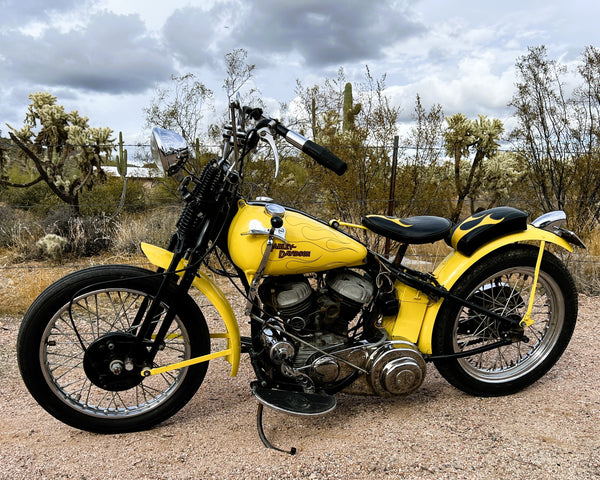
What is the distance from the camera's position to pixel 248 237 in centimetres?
234

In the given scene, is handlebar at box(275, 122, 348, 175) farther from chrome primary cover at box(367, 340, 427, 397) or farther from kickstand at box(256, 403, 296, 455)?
kickstand at box(256, 403, 296, 455)

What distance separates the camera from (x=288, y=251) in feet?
7.76

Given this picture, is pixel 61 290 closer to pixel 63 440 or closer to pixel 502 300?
pixel 63 440

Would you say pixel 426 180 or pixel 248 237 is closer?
pixel 248 237

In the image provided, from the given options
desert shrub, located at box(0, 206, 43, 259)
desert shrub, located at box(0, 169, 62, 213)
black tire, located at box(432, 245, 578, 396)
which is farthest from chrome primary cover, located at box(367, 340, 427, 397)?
desert shrub, located at box(0, 169, 62, 213)

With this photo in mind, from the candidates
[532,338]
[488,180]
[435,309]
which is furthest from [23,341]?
[488,180]

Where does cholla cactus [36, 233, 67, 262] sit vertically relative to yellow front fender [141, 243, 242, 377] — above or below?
below

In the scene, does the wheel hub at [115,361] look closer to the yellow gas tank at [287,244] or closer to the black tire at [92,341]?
the black tire at [92,341]

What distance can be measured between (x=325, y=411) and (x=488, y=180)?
858 centimetres

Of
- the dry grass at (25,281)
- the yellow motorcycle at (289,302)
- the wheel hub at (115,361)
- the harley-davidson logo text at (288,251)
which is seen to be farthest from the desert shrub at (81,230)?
the harley-davidson logo text at (288,251)

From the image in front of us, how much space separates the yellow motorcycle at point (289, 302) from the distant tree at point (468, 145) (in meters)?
5.61

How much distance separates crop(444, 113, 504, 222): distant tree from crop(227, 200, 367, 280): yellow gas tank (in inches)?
244

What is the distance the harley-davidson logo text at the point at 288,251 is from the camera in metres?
2.35

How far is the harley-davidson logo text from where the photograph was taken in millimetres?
2354
